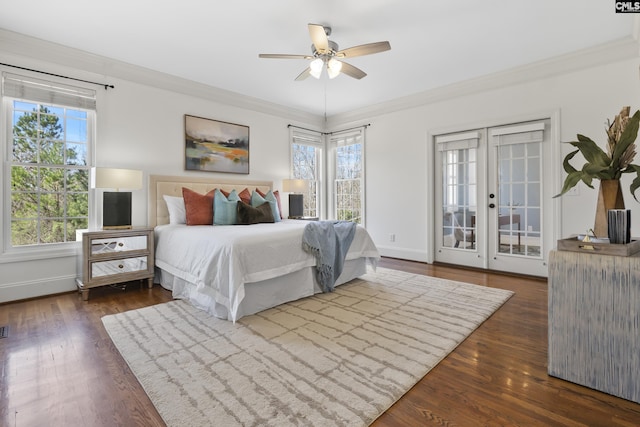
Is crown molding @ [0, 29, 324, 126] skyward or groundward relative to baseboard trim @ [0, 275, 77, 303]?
skyward

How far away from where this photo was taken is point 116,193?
3523 millimetres

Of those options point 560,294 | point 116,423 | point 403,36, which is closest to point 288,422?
point 116,423

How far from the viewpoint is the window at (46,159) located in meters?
3.18

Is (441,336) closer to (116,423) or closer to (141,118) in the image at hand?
(116,423)

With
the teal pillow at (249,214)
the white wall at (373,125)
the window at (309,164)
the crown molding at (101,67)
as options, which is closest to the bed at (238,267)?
the teal pillow at (249,214)

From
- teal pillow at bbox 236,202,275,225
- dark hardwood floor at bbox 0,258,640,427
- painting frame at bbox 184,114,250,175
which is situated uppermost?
painting frame at bbox 184,114,250,175

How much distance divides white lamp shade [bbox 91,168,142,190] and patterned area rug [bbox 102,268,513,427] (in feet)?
4.56

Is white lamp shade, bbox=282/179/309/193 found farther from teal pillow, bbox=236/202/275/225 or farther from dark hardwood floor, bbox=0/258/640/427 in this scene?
dark hardwood floor, bbox=0/258/640/427

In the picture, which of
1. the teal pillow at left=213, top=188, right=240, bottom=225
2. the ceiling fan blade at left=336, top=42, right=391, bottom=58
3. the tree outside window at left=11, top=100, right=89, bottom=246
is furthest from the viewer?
the teal pillow at left=213, top=188, right=240, bottom=225

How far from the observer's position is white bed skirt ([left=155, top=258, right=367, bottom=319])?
106 inches

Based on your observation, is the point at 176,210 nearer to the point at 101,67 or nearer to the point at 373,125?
the point at 101,67

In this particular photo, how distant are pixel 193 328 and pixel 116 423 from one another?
1041 millimetres

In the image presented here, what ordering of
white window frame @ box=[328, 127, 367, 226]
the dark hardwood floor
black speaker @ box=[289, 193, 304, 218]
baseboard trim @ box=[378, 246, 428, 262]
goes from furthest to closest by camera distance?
white window frame @ box=[328, 127, 367, 226]
black speaker @ box=[289, 193, 304, 218]
baseboard trim @ box=[378, 246, 428, 262]
the dark hardwood floor

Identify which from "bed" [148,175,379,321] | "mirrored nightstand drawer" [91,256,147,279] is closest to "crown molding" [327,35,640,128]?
"bed" [148,175,379,321]
